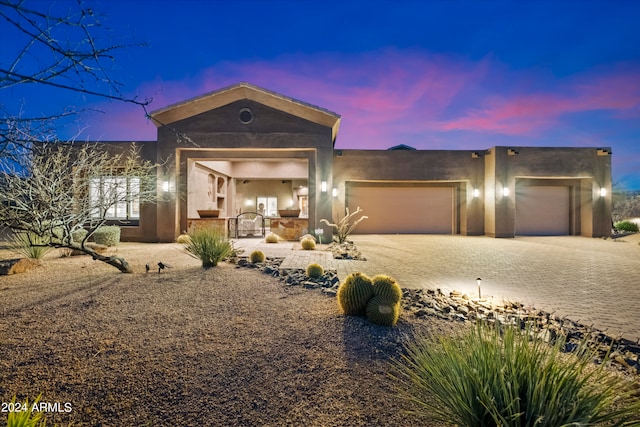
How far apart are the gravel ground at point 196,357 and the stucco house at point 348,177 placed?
23.3ft

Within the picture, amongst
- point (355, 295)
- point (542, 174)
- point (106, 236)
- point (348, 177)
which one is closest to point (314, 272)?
A: point (355, 295)

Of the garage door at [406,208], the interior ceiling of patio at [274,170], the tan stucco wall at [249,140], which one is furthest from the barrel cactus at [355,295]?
the interior ceiling of patio at [274,170]

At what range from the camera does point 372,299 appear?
11.3 ft

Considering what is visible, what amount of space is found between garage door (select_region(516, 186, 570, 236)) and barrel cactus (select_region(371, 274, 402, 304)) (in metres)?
14.3

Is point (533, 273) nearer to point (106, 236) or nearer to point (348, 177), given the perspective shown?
point (348, 177)

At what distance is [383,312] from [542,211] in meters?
15.6

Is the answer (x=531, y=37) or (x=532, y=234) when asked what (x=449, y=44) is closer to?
(x=531, y=37)

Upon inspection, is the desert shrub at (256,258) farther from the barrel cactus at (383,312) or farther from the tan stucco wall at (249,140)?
the tan stucco wall at (249,140)

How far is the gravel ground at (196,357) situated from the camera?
→ 1935 millimetres

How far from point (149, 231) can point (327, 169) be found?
7547mm

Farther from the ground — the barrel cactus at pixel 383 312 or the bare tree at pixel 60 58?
the bare tree at pixel 60 58

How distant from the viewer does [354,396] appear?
2084 mm

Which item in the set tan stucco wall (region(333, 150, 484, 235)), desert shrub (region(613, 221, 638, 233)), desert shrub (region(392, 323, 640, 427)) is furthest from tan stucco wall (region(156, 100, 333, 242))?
desert shrub (region(613, 221, 638, 233))

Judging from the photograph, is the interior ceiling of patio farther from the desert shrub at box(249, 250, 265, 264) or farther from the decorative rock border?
the decorative rock border
